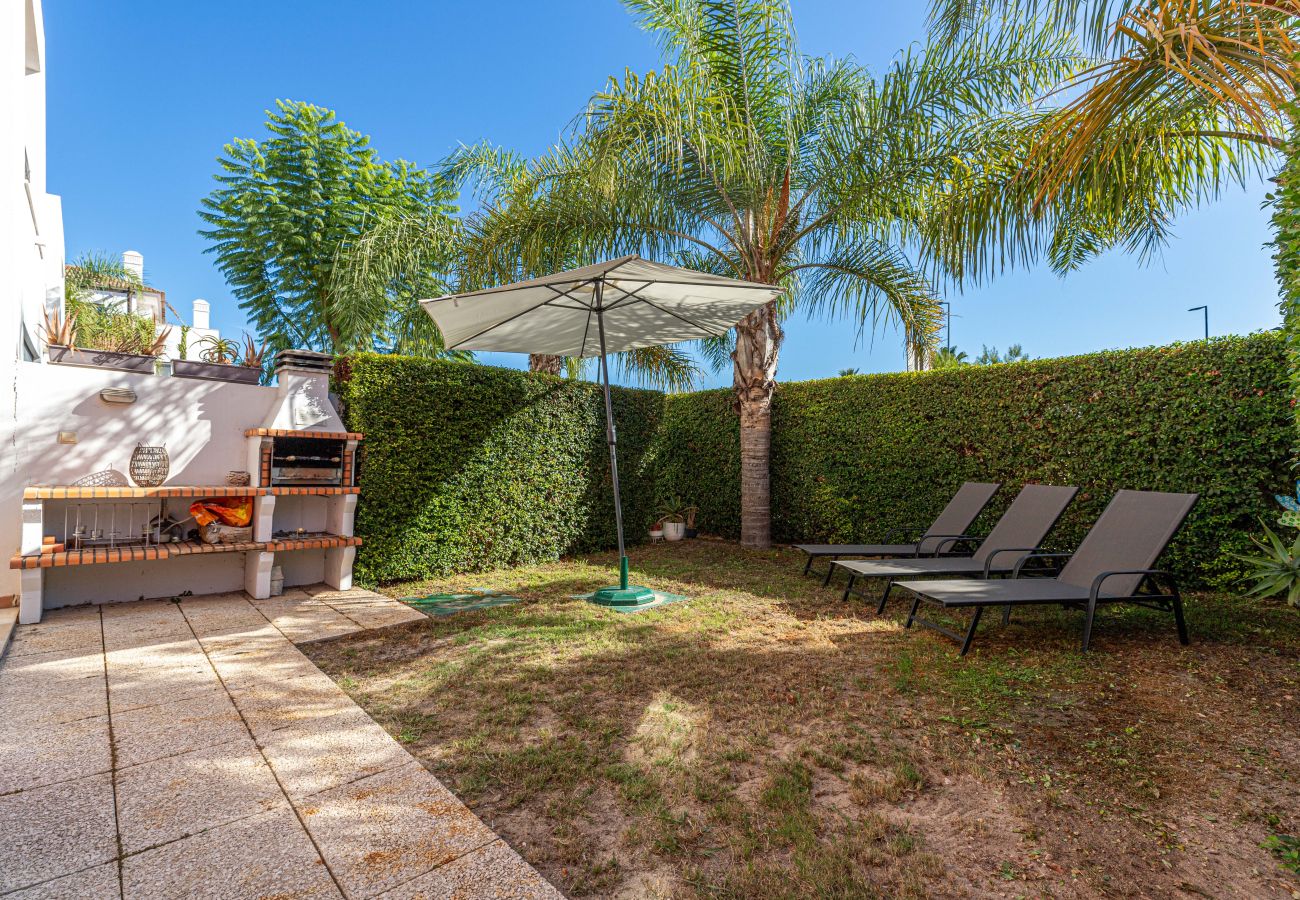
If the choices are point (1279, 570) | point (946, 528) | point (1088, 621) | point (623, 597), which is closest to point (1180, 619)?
point (1088, 621)

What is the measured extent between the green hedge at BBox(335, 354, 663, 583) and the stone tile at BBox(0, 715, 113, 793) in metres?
3.30

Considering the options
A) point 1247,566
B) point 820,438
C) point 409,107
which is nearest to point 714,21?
point 820,438

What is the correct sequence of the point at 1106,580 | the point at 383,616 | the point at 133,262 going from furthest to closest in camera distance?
the point at 133,262
the point at 383,616
the point at 1106,580

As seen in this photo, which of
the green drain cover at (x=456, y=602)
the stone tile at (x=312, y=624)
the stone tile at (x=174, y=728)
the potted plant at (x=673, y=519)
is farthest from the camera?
the potted plant at (x=673, y=519)

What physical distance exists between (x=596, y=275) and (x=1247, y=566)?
5.84m

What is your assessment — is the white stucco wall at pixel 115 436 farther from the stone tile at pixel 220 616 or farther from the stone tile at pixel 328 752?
the stone tile at pixel 328 752

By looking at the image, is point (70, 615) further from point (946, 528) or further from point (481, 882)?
point (946, 528)

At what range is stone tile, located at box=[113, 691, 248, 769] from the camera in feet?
8.89

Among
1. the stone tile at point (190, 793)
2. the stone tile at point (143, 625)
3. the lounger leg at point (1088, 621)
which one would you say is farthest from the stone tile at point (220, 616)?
the lounger leg at point (1088, 621)

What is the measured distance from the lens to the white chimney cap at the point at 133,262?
27609 mm

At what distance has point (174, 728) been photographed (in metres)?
2.94

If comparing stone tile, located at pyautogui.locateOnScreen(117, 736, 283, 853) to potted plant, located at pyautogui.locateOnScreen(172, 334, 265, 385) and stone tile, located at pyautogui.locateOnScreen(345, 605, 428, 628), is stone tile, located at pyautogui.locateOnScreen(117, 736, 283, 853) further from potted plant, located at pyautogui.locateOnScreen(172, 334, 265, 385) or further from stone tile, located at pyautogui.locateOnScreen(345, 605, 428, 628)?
potted plant, located at pyautogui.locateOnScreen(172, 334, 265, 385)

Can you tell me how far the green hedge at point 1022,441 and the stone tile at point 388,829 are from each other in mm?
6158

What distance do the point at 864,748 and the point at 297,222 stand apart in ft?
57.2
